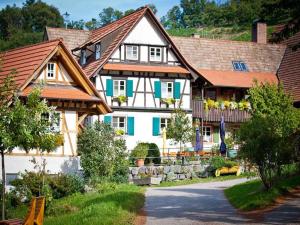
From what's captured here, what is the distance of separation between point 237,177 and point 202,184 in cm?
326

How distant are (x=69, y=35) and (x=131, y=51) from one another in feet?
30.2

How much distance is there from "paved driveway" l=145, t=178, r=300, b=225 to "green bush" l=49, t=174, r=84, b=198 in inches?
123

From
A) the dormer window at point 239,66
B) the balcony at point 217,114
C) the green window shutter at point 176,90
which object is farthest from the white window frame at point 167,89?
the dormer window at point 239,66

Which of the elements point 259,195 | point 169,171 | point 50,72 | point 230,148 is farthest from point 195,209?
point 230,148

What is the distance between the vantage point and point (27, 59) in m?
30.5

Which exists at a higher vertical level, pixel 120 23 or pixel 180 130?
pixel 120 23

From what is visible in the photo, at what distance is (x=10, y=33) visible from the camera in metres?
102

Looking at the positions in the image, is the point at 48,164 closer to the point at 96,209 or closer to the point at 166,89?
the point at 96,209

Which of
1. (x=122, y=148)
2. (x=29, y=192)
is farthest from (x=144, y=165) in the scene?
(x=29, y=192)

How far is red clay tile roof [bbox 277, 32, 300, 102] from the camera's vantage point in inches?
1864

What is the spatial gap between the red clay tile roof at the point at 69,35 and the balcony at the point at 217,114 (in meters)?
11.5

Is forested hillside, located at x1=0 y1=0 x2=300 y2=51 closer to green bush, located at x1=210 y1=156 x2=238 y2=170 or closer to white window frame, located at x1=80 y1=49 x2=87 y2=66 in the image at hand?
white window frame, located at x1=80 y1=49 x2=87 y2=66

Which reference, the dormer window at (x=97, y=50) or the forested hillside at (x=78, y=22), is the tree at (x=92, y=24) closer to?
the forested hillside at (x=78, y=22)

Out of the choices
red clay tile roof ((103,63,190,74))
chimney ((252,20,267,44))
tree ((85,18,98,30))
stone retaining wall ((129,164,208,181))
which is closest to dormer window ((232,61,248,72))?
chimney ((252,20,267,44))
